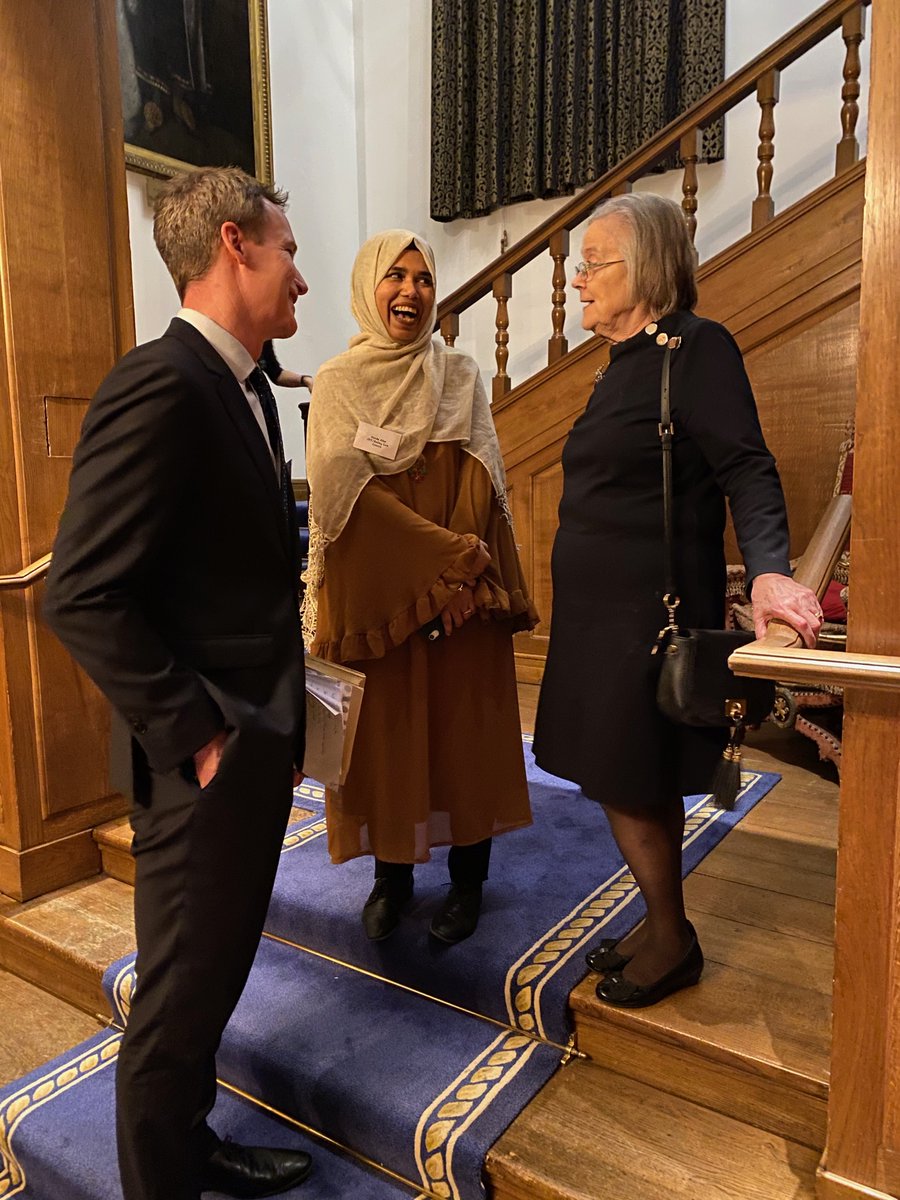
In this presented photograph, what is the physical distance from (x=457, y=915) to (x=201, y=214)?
142 cm

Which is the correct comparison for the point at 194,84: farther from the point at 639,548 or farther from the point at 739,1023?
the point at 739,1023

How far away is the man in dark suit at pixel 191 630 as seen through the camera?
3.48 ft

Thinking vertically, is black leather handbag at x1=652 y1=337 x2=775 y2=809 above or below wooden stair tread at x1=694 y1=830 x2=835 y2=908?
above

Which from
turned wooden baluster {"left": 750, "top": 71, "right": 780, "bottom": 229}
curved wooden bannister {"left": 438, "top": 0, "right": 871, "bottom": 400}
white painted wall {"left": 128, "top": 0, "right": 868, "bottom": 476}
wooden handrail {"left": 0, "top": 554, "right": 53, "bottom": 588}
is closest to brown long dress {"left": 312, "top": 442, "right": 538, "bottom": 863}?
wooden handrail {"left": 0, "top": 554, "right": 53, "bottom": 588}

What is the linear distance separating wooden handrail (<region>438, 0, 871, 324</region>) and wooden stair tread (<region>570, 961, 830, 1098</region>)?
128 inches

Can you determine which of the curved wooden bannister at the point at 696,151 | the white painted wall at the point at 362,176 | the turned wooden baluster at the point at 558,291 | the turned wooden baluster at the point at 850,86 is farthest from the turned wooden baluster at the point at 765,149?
the white painted wall at the point at 362,176

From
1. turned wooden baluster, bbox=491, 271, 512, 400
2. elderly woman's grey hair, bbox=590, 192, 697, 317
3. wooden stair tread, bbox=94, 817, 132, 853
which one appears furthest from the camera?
turned wooden baluster, bbox=491, 271, 512, 400

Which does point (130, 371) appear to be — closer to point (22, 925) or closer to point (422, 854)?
point (422, 854)

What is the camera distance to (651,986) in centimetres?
160

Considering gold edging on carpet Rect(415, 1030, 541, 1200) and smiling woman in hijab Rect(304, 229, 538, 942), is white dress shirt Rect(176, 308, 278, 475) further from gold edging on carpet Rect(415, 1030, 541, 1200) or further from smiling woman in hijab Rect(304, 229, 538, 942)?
gold edging on carpet Rect(415, 1030, 541, 1200)

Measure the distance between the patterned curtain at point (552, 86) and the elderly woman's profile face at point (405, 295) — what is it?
3.69 m

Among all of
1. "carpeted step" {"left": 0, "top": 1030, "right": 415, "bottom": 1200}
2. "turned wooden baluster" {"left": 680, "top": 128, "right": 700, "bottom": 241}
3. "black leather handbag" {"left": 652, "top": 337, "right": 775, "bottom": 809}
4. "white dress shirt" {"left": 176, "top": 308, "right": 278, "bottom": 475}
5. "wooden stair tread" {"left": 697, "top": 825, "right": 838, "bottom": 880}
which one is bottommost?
"carpeted step" {"left": 0, "top": 1030, "right": 415, "bottom": 1200}

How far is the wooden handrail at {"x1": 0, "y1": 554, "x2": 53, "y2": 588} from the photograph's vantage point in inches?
88.8

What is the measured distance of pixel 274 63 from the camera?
17.6 ft
